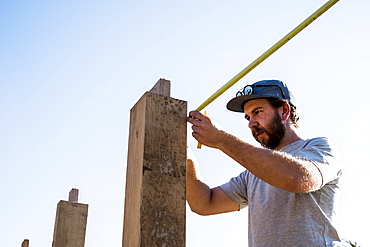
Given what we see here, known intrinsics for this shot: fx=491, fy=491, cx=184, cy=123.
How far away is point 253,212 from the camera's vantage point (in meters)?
2.62

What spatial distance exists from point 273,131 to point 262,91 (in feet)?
0.80

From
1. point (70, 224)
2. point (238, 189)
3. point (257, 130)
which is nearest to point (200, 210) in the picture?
point (238, 189)

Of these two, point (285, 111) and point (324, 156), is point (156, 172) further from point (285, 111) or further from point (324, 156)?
point (285, 111)

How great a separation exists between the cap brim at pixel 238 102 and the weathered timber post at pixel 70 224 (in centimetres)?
180

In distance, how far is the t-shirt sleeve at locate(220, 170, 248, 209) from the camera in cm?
297

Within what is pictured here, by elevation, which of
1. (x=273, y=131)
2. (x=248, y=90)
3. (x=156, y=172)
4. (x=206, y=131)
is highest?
(x=248, y=90)

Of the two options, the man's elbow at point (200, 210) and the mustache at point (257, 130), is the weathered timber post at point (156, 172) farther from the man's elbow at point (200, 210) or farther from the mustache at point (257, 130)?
the man's elbow at point (200, 210)

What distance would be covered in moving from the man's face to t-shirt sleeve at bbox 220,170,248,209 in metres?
0.33

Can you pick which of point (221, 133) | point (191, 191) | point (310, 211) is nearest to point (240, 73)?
point (221, 133)

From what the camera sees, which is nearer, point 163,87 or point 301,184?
point 163,87

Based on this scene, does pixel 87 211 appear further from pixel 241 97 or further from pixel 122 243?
pixel 122 243

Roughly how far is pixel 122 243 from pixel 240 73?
85 centimetres

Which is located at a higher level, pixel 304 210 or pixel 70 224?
pixel 70 224

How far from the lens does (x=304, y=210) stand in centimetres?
236
